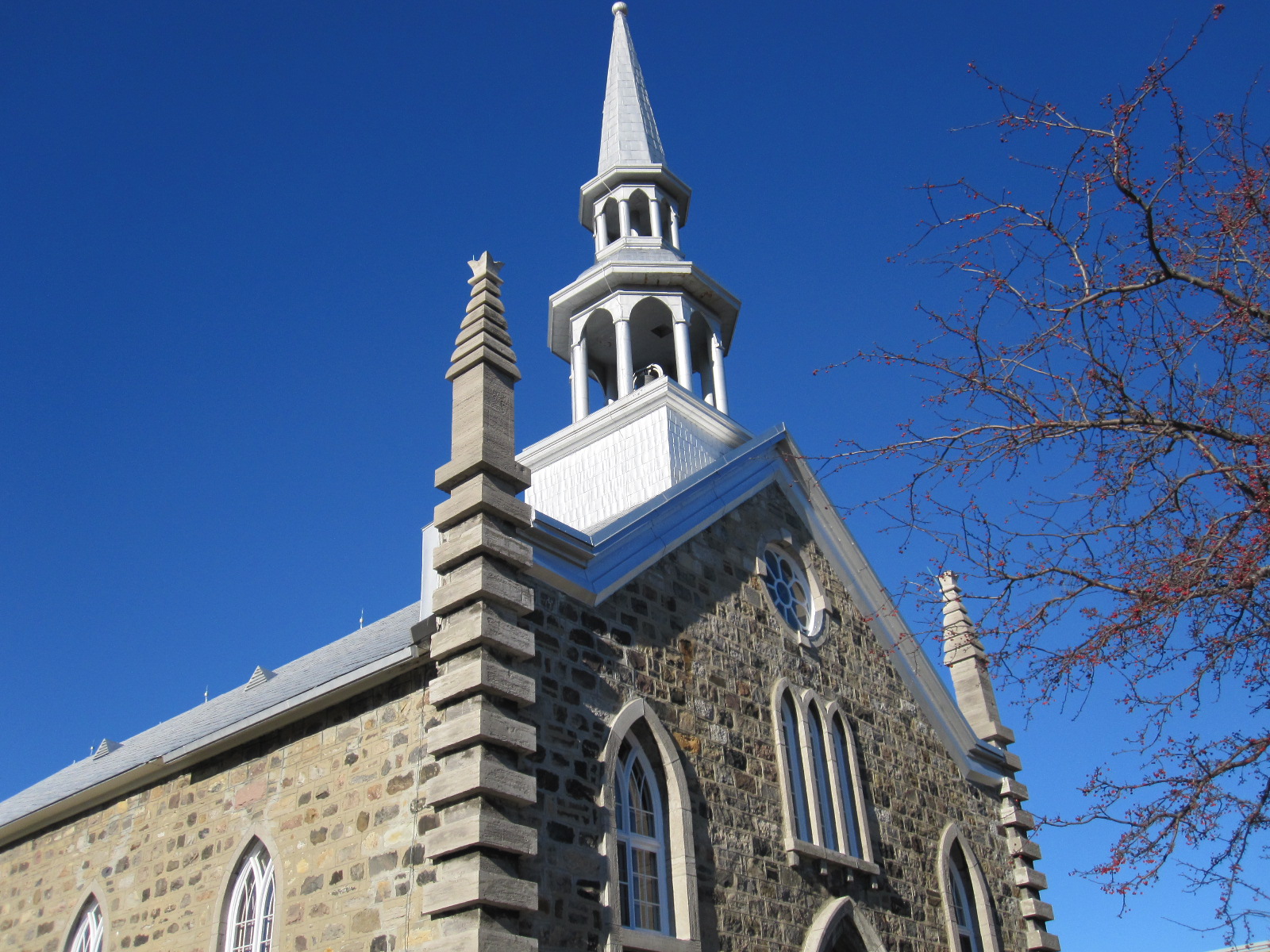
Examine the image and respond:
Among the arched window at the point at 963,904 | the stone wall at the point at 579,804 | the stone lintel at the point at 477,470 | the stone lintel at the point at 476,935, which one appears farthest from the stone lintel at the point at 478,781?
the arched window at the point at 963,904

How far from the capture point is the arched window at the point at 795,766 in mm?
12906

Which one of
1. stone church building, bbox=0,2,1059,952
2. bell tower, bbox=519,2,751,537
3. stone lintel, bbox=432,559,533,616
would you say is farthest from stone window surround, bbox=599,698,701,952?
bell tower, bbox=519,2,751,537

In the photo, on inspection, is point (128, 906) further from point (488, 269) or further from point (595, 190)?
point (595, 190)

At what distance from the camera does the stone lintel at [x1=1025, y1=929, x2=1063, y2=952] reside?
16.2 m

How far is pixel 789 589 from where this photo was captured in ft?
49.3

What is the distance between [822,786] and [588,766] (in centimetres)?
429

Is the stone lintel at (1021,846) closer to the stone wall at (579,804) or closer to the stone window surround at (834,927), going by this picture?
the stone wall at (579,804)

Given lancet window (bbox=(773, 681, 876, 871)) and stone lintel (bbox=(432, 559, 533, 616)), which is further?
lancet window (bbox=(773, 681, 876, 871))

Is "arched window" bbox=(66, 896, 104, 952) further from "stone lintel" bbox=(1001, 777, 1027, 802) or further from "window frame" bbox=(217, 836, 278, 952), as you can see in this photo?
"stone lintel" bbox=(1001, 777, 1027, 802)

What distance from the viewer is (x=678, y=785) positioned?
Result: 446 inches

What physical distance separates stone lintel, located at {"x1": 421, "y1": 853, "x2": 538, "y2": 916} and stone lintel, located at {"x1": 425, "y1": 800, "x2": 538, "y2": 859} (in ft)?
0.32

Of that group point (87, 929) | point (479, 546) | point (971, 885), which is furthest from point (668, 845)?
point (87, 929)

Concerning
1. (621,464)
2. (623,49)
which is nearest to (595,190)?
(623,49)

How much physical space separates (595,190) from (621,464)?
21.5 feet
